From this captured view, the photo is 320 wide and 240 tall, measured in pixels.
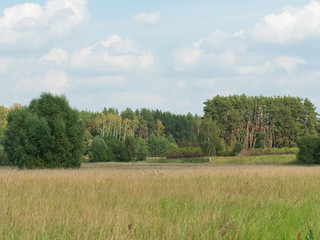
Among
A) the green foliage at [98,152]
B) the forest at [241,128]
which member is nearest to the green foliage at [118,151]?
the forest at [241,128]

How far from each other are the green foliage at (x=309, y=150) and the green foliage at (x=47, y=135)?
1014 inches

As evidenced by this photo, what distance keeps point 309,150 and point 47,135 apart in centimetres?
2927

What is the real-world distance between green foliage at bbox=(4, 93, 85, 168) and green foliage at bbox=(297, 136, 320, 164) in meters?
25.8

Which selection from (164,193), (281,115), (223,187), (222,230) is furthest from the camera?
(281,115)

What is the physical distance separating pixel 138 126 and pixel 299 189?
106645 millimetres

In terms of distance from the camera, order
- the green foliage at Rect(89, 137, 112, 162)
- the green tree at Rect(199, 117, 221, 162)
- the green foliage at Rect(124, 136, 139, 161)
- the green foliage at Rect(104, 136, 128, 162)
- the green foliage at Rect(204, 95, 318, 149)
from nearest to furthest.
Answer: the green tree at Rect(199, 117, 221, 162)
the green foliage at Rect(89, 137, 112, 162)
the green foliage at Rect(124, 136, 139, 161)
the green foliage at Rect(104, 136, 128, 162)
the green foliage at Rect(204, 95, 318, 149)

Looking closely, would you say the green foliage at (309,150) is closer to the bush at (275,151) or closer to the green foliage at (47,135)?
the bush at (275,151)

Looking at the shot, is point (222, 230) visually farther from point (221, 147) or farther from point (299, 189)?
point (221, 147)

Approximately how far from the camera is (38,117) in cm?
3009

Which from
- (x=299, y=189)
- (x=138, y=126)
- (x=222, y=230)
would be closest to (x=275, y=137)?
(x=138, y=126)

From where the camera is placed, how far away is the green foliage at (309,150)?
1665 inches

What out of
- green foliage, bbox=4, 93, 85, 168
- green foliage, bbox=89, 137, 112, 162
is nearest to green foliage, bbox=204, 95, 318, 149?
green foliage, bbox=89, 137, 112, 162

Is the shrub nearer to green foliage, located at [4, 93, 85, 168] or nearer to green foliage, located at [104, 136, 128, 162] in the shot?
green foliage, located at [104, 136, 128, 162]

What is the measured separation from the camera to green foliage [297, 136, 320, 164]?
42.3 m
